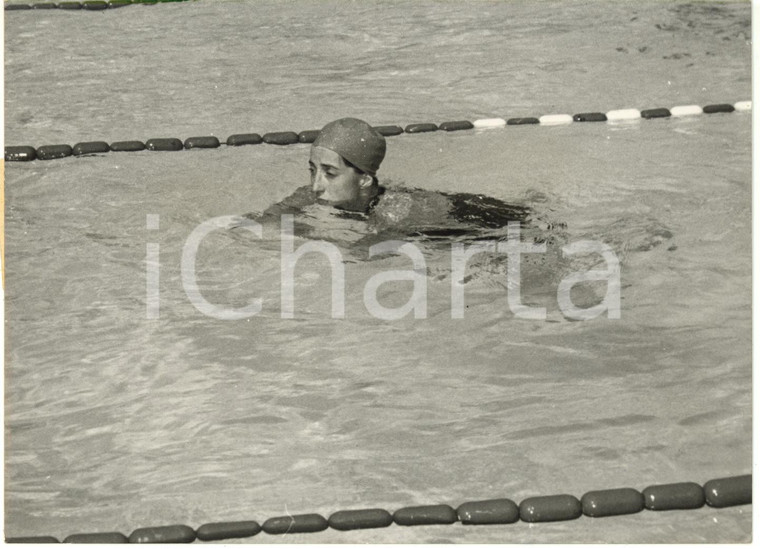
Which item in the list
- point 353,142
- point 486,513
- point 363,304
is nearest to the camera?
point 486,513

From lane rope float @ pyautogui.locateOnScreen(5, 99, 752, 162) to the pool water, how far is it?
0.17 feet

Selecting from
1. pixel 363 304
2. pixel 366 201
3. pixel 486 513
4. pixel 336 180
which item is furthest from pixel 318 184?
pixel 486 513

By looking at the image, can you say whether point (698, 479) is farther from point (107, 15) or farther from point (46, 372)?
point (107, 15)

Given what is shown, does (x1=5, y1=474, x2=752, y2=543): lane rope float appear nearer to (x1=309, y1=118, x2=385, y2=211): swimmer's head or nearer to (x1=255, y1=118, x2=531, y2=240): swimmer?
(x1=255, y1=118, x2=531, y2=240): swimmer

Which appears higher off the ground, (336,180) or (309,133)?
(309,133)

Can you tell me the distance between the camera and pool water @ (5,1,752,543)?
2.18 meters

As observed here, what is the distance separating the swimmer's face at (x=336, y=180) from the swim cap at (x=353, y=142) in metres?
0.02

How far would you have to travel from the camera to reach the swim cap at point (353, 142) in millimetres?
3105

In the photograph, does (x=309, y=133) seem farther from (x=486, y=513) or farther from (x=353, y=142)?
(x=486, y=513)

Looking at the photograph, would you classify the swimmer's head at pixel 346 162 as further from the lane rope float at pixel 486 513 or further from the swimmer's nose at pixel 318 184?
the lane rope float at pixel 486 513

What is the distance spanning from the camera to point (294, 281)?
290cm

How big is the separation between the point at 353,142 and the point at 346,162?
7 cm

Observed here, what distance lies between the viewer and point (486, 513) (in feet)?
6.81

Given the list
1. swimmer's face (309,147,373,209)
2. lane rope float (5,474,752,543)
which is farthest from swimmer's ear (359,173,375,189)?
lane rope float (5,474,752,543)
